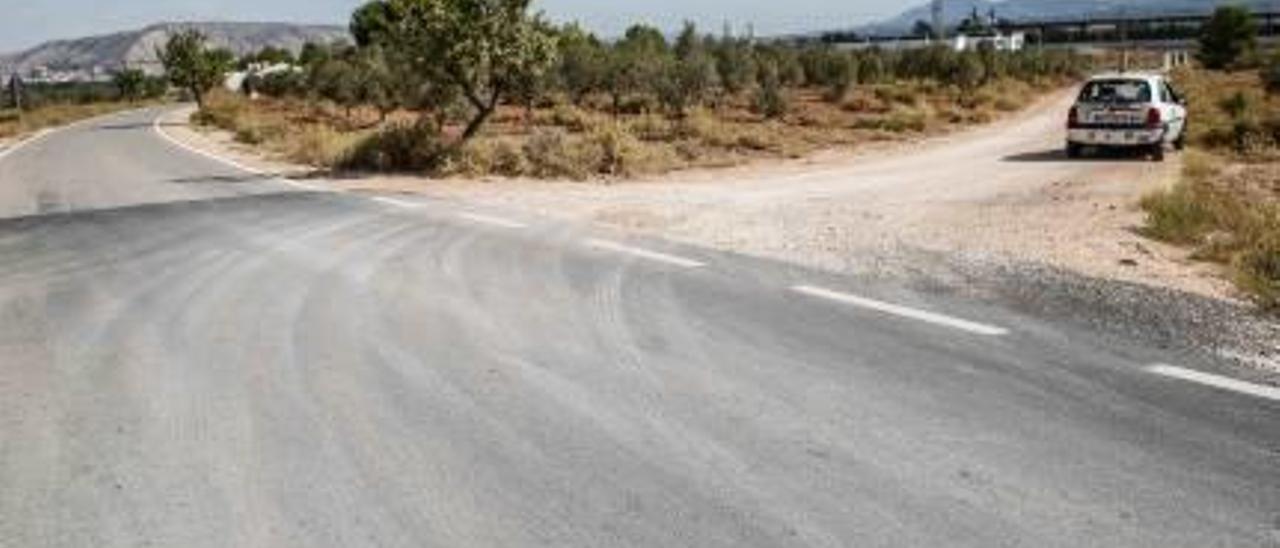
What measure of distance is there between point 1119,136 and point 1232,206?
1016 cm

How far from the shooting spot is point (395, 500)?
192 inches

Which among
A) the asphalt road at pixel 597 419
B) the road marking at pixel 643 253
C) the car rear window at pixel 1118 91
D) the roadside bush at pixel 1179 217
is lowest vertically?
A: the roadside bush at pixel 1179 217

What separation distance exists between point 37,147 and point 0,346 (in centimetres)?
3431

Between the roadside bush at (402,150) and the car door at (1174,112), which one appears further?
the car door at (1174,112)

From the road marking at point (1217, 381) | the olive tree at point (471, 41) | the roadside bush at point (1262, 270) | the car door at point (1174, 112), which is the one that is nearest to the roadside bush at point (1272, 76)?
the car door at point (1174, 112)

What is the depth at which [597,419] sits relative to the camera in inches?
231

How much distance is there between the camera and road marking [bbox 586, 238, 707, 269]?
10.6 meters

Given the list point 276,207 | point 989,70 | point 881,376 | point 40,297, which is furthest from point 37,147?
point 989,70

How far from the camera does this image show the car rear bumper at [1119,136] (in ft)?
76.6

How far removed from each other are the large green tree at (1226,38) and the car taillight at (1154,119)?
217 ft

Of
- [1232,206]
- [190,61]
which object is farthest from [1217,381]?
[190,61]

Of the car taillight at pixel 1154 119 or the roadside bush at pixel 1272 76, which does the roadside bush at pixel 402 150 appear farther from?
the roadside bush at pixel 1272 76

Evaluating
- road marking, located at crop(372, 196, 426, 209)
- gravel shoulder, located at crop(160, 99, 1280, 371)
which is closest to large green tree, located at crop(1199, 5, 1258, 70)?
gravel shoulder, located at crop(160, 99, 1280, 371)

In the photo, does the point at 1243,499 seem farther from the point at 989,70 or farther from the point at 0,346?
the point at 989,70
